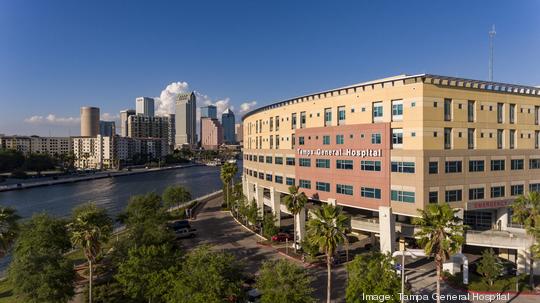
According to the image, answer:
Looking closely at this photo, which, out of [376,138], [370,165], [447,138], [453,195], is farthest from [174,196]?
[447,138]

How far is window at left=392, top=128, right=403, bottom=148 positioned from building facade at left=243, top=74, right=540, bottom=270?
0.15 m

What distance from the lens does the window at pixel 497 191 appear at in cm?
5278

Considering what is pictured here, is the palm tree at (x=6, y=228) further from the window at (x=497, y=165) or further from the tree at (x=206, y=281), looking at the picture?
the window at (x=497, y=165)

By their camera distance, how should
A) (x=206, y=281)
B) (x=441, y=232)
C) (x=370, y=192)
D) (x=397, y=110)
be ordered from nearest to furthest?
(x=206, y=281)
(x=441, y=232)
(x=397, y=110)
(x=370, y=192)

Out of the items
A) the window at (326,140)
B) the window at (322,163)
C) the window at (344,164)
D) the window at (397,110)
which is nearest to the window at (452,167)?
the window at (397,110)

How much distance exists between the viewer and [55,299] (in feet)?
107

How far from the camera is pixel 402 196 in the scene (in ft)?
164

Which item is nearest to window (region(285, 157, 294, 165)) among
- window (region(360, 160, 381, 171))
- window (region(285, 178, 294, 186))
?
window (region(285, 178, 294, 186))

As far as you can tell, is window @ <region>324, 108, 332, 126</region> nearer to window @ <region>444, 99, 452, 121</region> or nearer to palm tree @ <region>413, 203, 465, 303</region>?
window @ <region>444, 99, 452, 121</region>

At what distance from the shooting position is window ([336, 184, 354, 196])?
186 feet

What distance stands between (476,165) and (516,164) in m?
9.41

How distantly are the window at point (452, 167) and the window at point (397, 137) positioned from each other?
7.26 metres

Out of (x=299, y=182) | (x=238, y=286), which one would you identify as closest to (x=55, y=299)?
(x=238, y=286)

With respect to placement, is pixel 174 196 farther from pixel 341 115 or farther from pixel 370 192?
pixel 370 192
